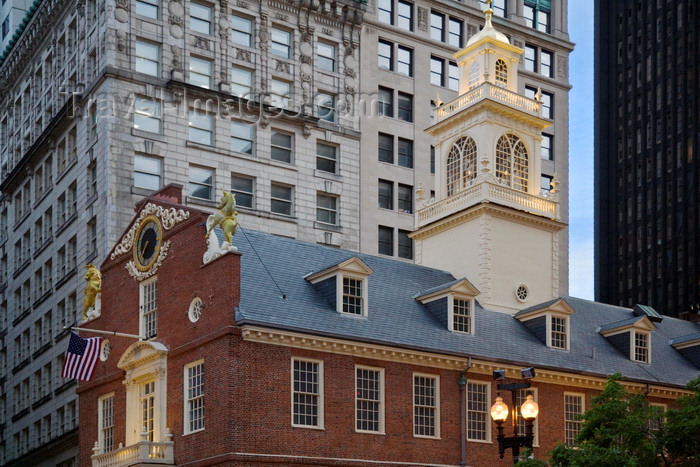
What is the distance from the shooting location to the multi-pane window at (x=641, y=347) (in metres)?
58.4

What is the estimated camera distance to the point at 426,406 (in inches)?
1935

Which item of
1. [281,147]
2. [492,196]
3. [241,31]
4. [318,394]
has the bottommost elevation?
[318,394]

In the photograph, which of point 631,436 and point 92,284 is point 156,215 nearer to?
→ point 92,284

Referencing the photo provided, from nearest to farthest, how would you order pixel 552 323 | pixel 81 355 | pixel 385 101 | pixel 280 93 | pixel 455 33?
pixel 81 355
pixel 552 323
pixel 280 93
pixel 385 101
pixel 455 33

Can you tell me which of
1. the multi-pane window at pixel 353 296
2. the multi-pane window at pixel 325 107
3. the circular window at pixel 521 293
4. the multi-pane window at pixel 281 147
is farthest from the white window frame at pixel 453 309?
the multi-pane window at pixel 325 107

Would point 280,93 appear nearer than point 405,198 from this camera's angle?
Yes

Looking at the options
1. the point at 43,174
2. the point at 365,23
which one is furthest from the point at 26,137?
the point at 365,23

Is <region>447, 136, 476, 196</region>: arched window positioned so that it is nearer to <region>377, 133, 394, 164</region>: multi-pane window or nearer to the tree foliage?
<region>377, 133, 394, 164</region>: multi-pane window

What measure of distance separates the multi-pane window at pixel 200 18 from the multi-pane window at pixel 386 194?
14.6 meters

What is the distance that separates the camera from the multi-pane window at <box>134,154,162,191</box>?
68188 mm

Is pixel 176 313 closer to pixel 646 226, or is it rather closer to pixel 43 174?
pixel 43 174

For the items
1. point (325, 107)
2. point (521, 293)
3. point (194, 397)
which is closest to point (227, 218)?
point (194, 397)

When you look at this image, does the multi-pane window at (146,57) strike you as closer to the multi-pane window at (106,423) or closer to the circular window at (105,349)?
the circular window at (105,349)

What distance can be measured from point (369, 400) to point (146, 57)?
3044cm
